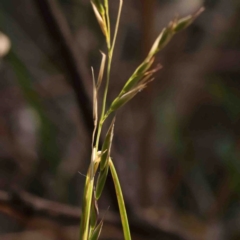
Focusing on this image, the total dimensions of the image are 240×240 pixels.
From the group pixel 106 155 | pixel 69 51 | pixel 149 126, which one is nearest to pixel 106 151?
pixel 106 155

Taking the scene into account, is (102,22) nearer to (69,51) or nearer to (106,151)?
(106,151)

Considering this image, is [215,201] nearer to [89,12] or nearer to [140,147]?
[140,147]

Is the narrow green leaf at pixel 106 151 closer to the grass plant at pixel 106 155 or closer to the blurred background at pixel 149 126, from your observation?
the grass plant at pixel 106 155

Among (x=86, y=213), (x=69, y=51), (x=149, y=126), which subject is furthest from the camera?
(x=149, y=126)

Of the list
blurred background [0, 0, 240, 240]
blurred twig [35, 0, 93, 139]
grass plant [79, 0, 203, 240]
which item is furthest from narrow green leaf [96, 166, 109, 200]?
blurred background [0, 0, 240, 240]

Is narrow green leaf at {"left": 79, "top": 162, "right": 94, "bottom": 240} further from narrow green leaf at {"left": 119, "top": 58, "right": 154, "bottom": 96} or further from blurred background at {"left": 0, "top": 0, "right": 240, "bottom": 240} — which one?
blurred background at {"left": 0, "top": 0, "right": 240, "bottom": 240}

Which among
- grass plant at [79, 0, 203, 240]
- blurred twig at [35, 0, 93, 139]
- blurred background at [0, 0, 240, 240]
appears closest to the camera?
grass plant at [79, 0, 203, 240]

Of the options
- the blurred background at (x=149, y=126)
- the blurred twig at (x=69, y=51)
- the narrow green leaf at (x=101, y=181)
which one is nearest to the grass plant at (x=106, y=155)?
the narrow green leaf at (x=101, y=181)

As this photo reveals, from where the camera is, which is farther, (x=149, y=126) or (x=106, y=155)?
(x=149, y=126)

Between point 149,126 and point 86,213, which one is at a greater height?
point 86,213
